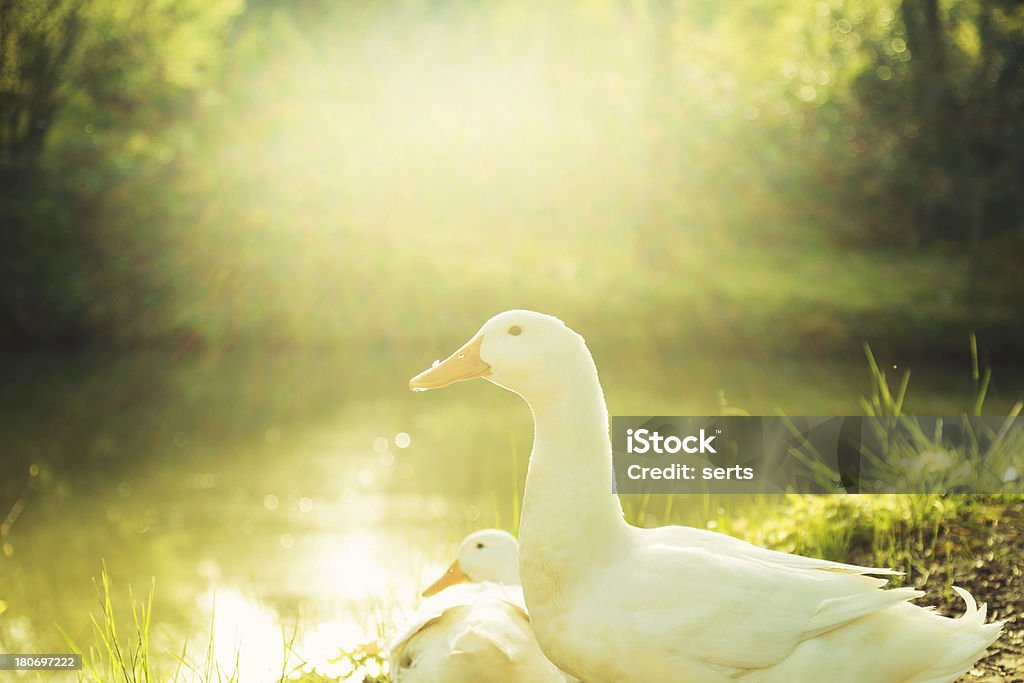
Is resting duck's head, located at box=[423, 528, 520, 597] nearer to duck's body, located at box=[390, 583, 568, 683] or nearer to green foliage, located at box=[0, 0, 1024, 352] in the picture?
duck's body, located at box=[390, 583, 568, 683]

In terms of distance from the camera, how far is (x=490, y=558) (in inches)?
142

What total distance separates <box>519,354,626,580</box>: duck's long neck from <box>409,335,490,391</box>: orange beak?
0.17 meters

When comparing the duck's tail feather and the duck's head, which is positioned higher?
the duck's head

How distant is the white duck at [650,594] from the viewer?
2.27 meters

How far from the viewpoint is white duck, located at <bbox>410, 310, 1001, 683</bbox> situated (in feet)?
7.46

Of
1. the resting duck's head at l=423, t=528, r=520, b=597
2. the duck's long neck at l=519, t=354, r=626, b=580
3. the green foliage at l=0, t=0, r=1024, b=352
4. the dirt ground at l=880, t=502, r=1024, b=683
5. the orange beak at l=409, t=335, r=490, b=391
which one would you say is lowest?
the dirt ground at l=880, t=502, r=1024, b=683

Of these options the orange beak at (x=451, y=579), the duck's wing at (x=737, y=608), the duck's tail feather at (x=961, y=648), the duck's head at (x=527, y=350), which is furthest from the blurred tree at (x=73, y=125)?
the duck's tail feather at (x=961, y=648)

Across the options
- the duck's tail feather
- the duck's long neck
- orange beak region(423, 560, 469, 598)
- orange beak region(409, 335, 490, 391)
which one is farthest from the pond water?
the duck's tail feather

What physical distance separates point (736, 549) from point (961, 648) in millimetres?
594

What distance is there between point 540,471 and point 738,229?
20.0m

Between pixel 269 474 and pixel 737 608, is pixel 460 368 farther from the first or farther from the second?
pixel 269 474

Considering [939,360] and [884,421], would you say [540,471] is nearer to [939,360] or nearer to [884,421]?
[884,421]

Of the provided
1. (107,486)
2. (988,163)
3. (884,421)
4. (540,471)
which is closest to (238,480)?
(107,486)

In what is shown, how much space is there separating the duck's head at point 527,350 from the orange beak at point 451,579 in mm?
1476
